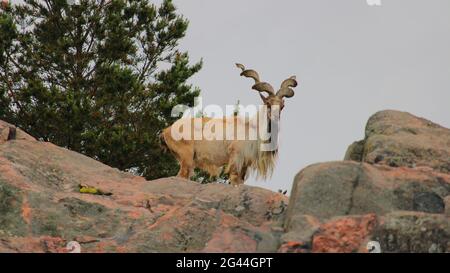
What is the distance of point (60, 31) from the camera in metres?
30.5

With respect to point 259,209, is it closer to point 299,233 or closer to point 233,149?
point 299,233

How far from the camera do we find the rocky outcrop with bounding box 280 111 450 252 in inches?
436

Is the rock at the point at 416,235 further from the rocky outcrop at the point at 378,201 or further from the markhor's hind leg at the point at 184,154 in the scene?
the markhor's hind leg at the point at 184,154

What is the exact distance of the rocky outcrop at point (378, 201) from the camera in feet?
36.3

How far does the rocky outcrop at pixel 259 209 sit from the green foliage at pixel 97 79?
11.7 metres

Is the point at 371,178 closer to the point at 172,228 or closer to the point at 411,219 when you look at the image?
the point at 411,219

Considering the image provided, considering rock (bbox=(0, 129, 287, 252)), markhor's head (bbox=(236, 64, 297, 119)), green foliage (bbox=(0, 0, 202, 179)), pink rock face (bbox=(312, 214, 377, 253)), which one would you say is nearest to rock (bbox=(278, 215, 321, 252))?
pink rock face (bbox=(312, 214, 377, 253))

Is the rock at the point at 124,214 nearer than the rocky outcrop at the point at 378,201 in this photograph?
No

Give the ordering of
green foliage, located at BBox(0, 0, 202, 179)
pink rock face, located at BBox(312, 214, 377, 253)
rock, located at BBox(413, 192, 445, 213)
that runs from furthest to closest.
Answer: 1. green foliage, located at BBox(0, 0, 202, 179)
2. rock, located at BBox(413, 192, 445, 213)
3. pink rock face, located at BBox(312, 214, 377, 253)

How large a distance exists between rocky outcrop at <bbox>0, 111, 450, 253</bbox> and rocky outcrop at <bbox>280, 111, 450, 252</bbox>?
0.05 feet

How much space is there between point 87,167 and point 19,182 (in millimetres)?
2843
